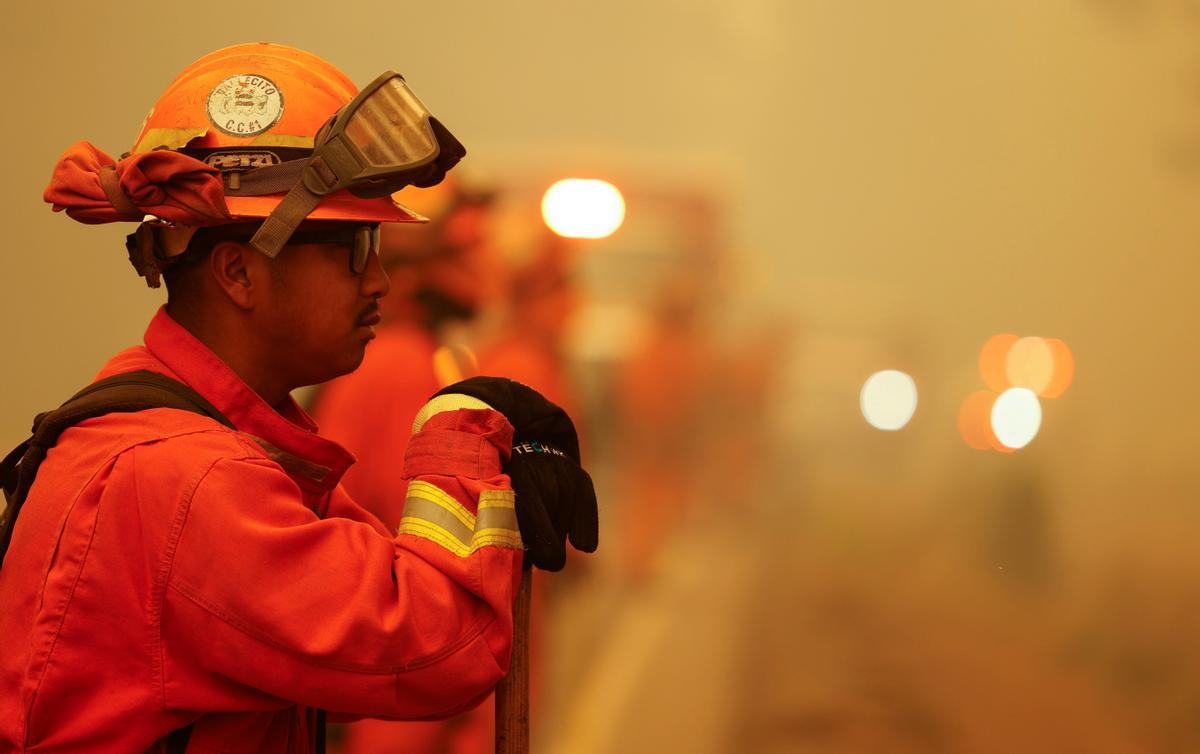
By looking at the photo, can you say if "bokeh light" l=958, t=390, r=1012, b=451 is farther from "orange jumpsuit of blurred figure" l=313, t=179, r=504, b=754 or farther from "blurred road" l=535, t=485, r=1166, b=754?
"orange jumpsuit of blurred figure" l=313, t=179, r=504, b=754

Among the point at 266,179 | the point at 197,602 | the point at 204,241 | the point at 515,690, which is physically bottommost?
the point at 515,690

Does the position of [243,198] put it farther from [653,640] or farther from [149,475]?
[653,640]

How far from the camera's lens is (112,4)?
280 cm

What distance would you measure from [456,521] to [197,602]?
35cm

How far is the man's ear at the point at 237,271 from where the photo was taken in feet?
5.35

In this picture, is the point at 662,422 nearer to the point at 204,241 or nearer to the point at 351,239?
the point at 351,239

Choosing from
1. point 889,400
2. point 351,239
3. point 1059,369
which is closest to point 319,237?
point 351,239

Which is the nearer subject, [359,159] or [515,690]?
[359,159]

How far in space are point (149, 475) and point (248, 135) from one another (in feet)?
1.68

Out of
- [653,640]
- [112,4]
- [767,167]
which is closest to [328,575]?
[653,640]

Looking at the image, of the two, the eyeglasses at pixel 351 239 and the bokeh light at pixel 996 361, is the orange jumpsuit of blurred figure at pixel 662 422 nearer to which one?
the bokeh light at pixel 996 361

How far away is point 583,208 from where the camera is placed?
2584 mm

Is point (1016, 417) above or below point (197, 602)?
above

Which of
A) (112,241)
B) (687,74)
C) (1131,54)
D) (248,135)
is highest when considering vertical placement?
(1131,54)
